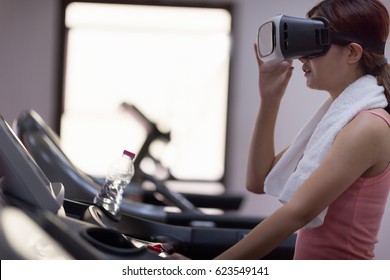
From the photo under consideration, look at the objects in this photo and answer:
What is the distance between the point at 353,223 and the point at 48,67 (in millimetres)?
3165

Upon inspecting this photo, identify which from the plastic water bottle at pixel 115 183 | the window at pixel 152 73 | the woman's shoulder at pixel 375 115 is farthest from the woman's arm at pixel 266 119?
the window at pixel 152 73

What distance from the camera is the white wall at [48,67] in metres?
3.74

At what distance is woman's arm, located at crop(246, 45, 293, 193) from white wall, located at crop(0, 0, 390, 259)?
7.63ft

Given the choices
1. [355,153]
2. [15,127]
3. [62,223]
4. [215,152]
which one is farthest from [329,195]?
[215,152]

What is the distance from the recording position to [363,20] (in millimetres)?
1027

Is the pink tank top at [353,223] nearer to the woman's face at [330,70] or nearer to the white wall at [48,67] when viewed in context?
the woman's face at [330,70]

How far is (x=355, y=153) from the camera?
934mm

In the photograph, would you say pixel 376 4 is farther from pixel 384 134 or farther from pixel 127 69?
pixel 127 69

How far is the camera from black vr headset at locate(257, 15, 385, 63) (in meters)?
0.98

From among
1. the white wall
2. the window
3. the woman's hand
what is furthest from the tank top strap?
the window

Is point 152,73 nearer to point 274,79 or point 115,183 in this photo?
point 115,183

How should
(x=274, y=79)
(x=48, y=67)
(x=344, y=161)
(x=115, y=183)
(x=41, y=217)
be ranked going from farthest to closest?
(x=48, y=67) → (x=115, y=183) → (x=274, y=79) → (x=344, y=161) → (x=41, y=217)

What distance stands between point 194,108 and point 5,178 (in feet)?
10.2

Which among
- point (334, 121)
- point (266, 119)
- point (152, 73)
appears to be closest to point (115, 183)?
point (266, 119)
